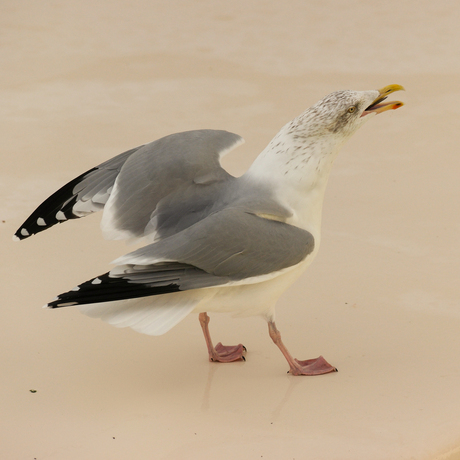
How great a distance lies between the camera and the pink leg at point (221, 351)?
3.22 m

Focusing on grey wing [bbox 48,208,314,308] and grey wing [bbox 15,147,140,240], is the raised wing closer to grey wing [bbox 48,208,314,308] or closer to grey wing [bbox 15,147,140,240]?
grey wing [bbox 15,147,140,240]

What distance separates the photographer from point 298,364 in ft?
10.3

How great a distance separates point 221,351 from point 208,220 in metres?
0.78

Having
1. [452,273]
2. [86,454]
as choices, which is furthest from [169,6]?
[86,454]

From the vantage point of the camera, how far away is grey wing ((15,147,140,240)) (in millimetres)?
3137

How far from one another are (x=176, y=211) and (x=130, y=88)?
Result: 3.61 meters

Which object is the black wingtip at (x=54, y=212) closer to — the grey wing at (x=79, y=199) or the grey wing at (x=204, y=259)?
the grey wing at (x=79, y=199)

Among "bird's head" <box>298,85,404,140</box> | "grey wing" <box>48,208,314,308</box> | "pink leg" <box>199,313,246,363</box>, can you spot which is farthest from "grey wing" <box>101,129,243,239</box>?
"pink leg" <box>199,313,246,363</box>

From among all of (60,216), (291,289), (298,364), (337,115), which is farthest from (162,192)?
(291,289)

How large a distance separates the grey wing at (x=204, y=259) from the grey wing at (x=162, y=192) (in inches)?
9.1

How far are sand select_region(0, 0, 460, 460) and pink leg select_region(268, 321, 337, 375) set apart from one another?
4 centimetres

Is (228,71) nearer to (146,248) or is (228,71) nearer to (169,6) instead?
(169,6)

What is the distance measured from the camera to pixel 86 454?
2.57 metres

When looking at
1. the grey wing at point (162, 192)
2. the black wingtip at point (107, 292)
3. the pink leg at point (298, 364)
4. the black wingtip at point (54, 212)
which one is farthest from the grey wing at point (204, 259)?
the black wingtip at point (54, 212)
